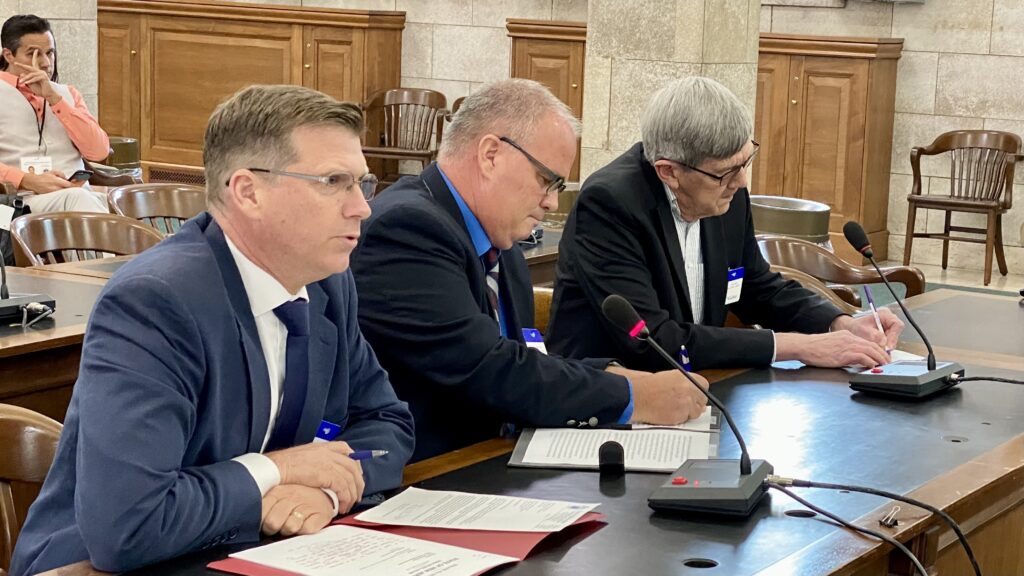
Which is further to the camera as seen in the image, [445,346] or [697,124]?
[697,124]

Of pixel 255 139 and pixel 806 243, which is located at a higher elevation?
pixel 255 139

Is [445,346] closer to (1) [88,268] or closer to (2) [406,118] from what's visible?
(1) [88,268]

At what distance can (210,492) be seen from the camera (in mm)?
1704

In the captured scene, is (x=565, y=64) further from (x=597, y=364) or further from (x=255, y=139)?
(x=255, y=139)

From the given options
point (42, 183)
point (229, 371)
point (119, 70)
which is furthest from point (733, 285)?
point (119, 70)

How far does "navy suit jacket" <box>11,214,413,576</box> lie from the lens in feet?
5.37

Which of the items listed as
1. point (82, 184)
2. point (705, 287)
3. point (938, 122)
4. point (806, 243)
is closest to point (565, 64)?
point (938, 122)

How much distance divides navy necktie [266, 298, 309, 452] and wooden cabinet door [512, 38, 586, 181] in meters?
8.08

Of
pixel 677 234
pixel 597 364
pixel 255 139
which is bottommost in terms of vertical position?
pixel 597 364

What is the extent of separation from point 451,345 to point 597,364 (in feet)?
1.35

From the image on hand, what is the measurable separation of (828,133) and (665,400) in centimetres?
721

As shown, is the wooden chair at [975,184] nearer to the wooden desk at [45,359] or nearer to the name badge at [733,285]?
the name badge at [733,285]

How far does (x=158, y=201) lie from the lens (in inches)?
200

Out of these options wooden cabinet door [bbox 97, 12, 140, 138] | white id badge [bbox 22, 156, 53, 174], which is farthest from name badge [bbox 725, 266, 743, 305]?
wooden cabinet door [bbox 97, 12, 140, 138]
